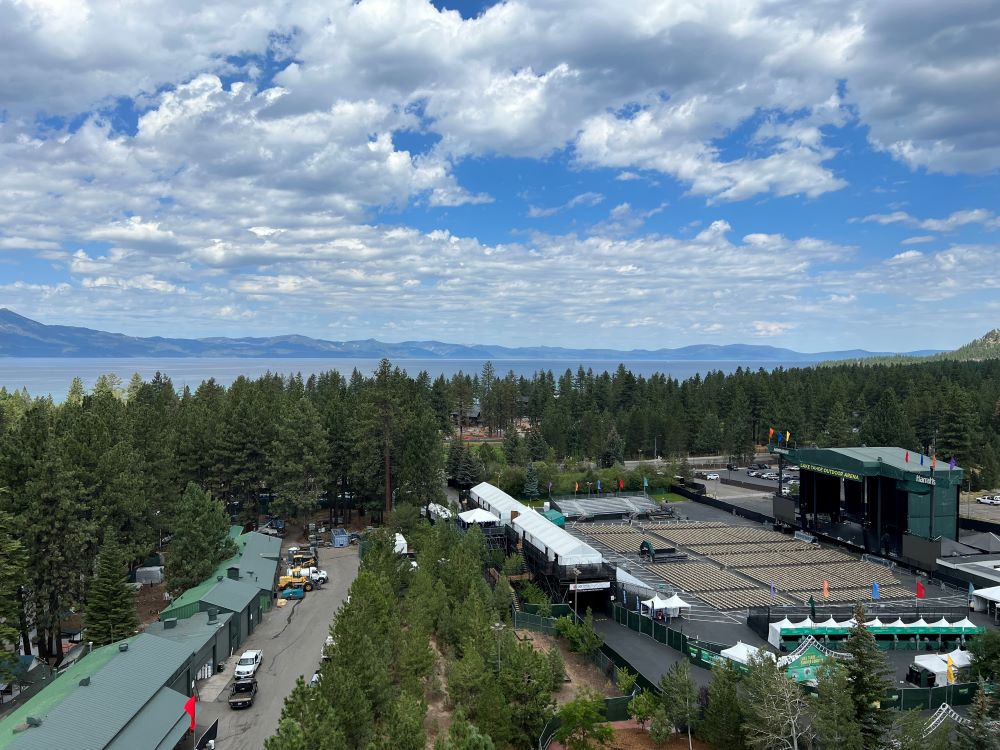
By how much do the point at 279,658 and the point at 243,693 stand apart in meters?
4.70

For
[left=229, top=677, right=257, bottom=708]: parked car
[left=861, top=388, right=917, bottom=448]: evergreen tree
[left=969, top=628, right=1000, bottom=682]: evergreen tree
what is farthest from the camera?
[left=861, top=388, right=917, bottom=448]: evergreen tree

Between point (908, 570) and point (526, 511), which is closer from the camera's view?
point (908, 570)

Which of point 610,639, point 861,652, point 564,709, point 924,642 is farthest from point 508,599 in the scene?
point 924,642

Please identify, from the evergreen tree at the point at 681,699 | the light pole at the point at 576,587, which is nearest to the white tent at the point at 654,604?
the light pole at the point at 576,587

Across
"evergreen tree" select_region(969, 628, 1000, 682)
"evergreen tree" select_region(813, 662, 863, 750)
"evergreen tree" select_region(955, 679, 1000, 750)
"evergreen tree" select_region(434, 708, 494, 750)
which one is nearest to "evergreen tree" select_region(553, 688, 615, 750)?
"evergreen tree" select_region(434, 708, 494, 750)

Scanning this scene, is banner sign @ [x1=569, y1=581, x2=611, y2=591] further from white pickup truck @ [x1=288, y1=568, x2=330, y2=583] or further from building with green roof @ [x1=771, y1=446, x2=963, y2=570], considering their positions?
building with green roof @ [x1=771, y1=446, x2=963, y2=570]

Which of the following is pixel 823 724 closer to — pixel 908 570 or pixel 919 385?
pixel 908 570

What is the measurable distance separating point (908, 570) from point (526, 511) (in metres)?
25.9

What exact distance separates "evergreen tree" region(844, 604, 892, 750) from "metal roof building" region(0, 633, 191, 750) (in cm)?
2061

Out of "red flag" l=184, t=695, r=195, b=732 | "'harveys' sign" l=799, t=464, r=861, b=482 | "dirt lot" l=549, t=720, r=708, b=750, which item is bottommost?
"dirt lot" l=549, t=720, r=708, b=750

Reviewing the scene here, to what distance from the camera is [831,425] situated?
8312cm

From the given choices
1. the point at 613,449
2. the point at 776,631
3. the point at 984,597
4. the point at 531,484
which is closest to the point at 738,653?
the point at 776,631

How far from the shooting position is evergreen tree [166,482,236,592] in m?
36.3

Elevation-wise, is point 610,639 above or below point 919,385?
below
